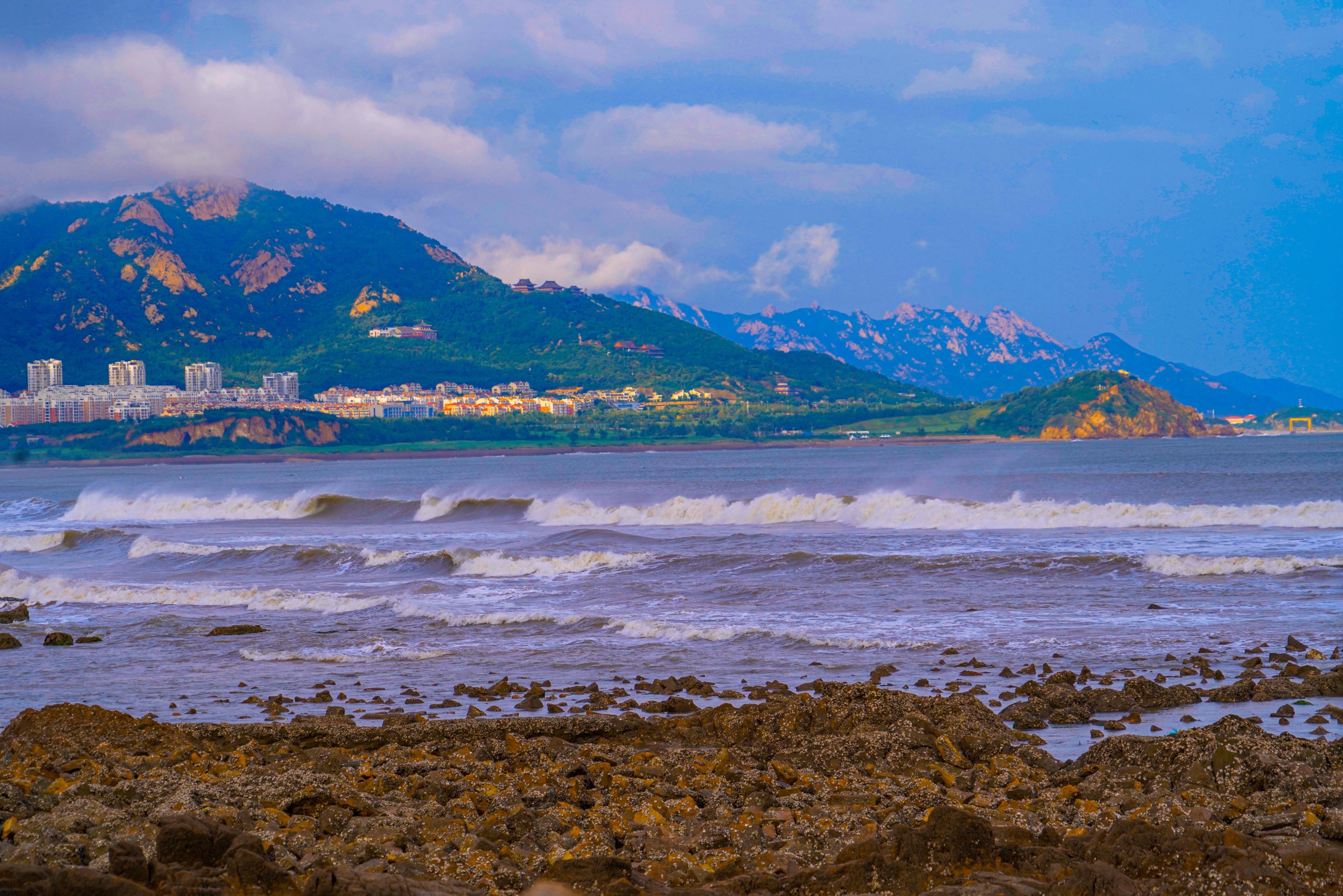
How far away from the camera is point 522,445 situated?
559ft

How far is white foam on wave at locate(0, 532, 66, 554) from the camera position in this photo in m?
41.3

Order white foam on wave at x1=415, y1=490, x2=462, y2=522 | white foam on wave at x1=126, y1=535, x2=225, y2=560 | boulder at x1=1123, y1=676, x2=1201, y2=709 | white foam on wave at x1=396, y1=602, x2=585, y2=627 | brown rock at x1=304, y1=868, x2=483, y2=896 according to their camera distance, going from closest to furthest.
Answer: brown rock at x1=304, y1=868, x2=483, y2=896 → boulder at x1=1123, y1=676, x2=1201, y2=709 → white foam on wave at x1=396, y1=602, x2=585, y2=627 → white foam on wave at x1=126, y1=535, x2=225, y2=560 → white foam on wave at x1=415, y1=490, x2=462, y2=522

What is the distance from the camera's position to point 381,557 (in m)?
31.4

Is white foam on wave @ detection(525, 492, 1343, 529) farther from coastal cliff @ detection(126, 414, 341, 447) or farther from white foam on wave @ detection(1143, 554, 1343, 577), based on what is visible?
coastal cliff @ detection(126, 414, 341, 447)

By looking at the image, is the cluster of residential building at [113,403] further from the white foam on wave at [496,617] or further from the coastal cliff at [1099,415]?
the white foam on wave at [496,617]

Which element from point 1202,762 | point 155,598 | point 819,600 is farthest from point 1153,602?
point 155,598

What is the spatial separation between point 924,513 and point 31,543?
3716 centimetres

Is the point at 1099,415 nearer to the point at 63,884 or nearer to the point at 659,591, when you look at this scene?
the point at 659,591

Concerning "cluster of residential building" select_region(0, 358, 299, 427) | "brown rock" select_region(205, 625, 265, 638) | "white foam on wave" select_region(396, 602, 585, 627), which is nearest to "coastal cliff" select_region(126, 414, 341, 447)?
"cluster of residential building" select_region(0, 358, 299, 427)

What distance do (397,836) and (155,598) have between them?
68.8 ft

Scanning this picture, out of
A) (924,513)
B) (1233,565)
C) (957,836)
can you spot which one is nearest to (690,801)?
(957,836)

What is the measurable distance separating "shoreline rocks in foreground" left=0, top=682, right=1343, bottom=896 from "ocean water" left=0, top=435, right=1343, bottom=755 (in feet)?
5.91

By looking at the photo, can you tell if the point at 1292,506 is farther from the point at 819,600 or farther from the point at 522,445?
the point at 522,445

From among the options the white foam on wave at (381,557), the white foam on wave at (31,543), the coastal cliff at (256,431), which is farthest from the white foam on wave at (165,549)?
the coastal cliff at (256,431)
